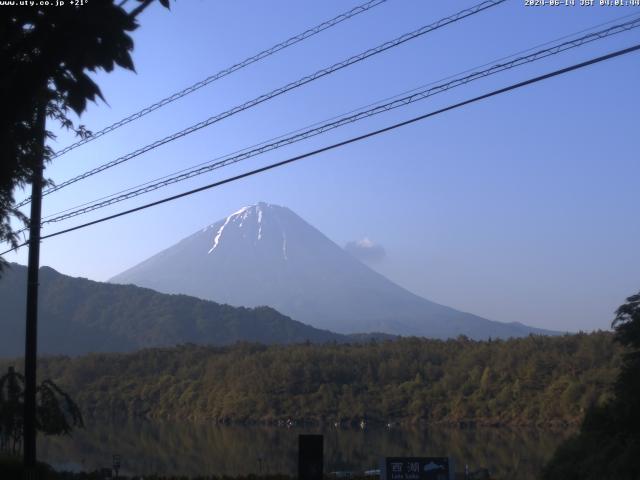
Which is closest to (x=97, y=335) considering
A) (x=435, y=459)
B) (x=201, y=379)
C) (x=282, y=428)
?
(x=201, y=379)

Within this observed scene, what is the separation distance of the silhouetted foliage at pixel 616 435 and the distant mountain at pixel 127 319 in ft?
370

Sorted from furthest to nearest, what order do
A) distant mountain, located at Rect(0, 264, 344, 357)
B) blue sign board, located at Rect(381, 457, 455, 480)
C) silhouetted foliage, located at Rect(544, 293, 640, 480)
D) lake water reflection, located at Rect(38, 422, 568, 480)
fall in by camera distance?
distant mountain, located at Rect(0, 264, 344, 357)
lake water reflection, located at Rect(38, 422, 568, 480)
silhouetted foliage, located at Rect(544, 293, 640, 480)
blue sign board, located at Rect(381, 457, 455, 480)

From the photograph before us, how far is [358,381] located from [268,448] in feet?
91.4

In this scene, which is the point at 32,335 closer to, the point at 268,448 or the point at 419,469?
the point at 419,469

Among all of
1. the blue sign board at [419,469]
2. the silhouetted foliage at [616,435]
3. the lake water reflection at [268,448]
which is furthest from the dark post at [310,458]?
the lake water reflection at [268,448]

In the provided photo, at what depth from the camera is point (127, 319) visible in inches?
5625

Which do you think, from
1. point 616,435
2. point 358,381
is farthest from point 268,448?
point 616,435

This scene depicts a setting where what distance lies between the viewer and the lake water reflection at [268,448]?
34.6 meters

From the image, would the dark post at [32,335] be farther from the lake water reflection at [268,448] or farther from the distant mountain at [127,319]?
the distant mountain at [127,319]

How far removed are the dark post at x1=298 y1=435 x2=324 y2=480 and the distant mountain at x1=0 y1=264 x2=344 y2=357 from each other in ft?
393

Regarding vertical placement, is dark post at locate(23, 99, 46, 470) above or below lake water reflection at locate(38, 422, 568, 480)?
above

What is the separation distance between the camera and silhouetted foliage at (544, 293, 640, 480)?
17.9 meters

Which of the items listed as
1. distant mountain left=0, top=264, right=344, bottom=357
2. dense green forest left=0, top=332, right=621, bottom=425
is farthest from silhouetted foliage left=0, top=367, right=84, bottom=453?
distant mountain left=0, top=264, right=344, bottom=357

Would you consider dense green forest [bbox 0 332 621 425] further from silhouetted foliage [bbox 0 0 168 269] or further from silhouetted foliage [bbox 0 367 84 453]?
silhouetted foliage [bbox 0 0 168 269]
